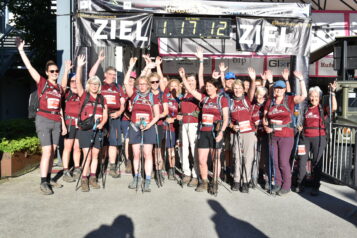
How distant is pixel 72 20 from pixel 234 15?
3616 millimetres

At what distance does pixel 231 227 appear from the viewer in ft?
14.0

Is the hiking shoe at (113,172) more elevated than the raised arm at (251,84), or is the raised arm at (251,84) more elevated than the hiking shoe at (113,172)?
the raised arm at (251,84)

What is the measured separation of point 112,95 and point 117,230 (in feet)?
9.45

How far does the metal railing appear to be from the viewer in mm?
5156

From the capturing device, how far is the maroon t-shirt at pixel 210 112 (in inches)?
219

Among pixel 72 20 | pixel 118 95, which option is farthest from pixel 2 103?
pixel 118 95

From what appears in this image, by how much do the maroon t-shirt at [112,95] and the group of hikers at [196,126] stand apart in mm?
18

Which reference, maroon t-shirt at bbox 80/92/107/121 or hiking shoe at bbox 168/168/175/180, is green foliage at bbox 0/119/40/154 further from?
hiking shoe at bbox 168/168/175/180

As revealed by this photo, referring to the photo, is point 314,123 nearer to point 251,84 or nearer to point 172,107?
point 251,84

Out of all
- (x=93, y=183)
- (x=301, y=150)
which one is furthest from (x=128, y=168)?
(x=301, y=150)

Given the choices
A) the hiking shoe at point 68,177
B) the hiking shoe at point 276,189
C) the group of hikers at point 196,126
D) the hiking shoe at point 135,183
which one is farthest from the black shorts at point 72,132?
the hiking shoe at point 276,189

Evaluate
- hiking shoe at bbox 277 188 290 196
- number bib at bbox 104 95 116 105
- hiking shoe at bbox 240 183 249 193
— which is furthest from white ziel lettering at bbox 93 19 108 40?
hiking shoe at bbox 277 188 290 196

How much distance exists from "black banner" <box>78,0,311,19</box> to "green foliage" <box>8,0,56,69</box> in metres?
3.44

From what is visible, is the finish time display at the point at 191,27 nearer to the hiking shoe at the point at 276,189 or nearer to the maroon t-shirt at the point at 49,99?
the maroon t-shirt at the point at 49,99
